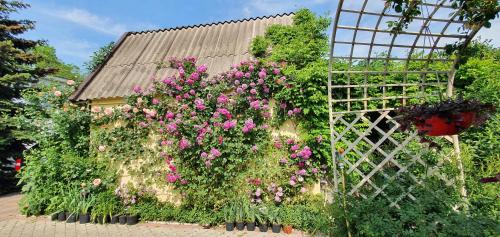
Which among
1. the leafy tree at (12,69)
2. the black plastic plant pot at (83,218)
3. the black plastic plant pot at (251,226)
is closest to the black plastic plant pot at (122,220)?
the black plastic plant pot at (83,218)

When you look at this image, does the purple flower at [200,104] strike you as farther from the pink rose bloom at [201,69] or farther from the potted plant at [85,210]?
the potted plant at [85,210]

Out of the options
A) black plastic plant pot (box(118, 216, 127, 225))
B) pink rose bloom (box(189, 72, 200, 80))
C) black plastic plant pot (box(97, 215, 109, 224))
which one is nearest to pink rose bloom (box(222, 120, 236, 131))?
pink rose bloom (box(189, 72, 200, 80))

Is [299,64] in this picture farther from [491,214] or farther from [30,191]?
[30,191]

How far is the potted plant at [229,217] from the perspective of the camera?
17.1ft

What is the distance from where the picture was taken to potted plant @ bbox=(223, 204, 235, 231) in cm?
521

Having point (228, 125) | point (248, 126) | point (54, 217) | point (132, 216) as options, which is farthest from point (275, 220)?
point (54, 217)

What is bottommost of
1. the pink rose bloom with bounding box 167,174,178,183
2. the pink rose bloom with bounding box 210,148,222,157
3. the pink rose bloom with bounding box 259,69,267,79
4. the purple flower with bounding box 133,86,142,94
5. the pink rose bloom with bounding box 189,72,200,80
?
the pink rose bloom with bounding box 167,174,178,183

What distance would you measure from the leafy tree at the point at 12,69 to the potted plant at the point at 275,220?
830 cm

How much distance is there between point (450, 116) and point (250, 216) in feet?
11.9

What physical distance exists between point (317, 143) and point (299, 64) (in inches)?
62.5

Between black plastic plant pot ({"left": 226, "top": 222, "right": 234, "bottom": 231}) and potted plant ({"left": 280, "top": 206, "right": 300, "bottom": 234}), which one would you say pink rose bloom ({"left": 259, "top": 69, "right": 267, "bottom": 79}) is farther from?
black plastic plant pot ({"left": 226, "top": 222, "right": 234, "bottom": 231})

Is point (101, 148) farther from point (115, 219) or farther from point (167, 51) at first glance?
point (167, 51)

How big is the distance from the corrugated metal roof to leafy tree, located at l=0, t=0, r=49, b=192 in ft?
12.7

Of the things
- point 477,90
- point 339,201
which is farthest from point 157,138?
point 477,90
